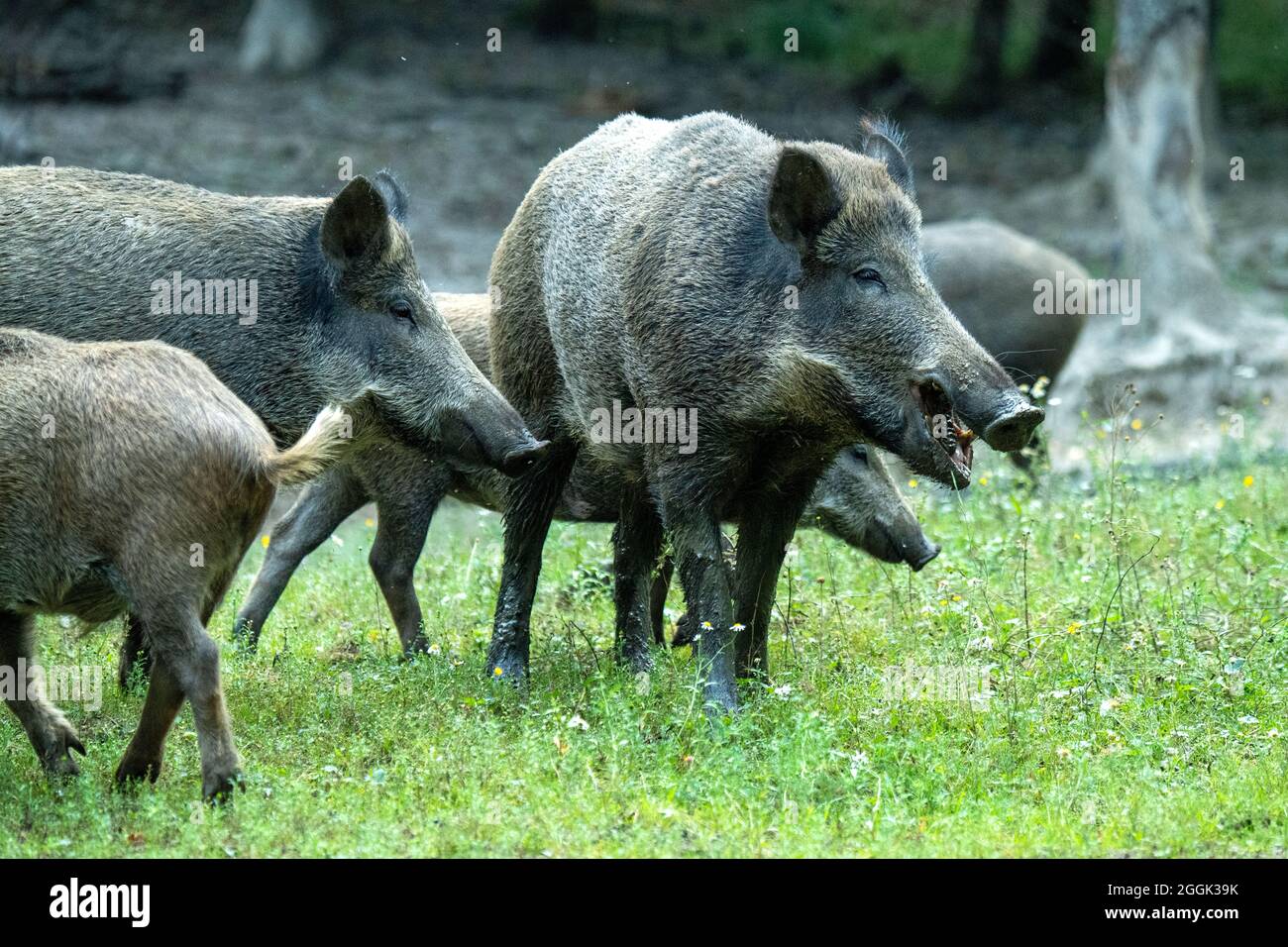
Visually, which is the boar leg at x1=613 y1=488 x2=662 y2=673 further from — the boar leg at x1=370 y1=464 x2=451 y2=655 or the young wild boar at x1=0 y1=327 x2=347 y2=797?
the young wild boar at x1=0 y1=327 x2=347 y2=797

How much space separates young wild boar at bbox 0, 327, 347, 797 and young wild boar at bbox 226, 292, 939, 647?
7.89ft

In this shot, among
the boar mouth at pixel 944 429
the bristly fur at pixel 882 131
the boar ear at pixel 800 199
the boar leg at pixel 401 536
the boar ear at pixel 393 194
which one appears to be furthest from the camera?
the boar leg at pixel 401 536

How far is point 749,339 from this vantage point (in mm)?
6617

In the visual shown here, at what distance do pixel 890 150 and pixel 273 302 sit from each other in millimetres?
2620

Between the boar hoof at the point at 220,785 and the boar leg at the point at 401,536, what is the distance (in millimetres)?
2583

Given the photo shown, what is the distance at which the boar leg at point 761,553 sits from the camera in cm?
713

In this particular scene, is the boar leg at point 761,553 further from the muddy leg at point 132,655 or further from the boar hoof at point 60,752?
the boar hoof at point 60,752

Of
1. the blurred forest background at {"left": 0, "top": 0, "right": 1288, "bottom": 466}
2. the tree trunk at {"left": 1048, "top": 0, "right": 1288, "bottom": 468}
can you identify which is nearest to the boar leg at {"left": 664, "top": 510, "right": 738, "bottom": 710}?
the blurred forest background at {"left": 0, "top": 0, "right": 1288, "bottom": 466}

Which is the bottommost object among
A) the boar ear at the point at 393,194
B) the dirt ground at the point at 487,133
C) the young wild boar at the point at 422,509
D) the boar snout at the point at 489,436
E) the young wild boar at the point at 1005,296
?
the young wild boar at the point at 422,509

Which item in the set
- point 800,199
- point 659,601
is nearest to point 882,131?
point 800,199

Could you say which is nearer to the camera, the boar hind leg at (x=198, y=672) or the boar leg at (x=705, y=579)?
the boar hind leg at (x=198, y=672)

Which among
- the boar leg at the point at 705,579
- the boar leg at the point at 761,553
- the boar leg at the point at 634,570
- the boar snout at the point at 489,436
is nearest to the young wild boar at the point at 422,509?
the boar leg at the point at 634,570

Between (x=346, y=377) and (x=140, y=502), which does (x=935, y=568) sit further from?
(x=140, y=502)

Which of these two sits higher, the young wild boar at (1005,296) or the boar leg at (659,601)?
the young wild boar at (1005,296)
